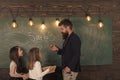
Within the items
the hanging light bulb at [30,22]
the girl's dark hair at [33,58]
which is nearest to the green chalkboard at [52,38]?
the hanging light bulb at [30,22]

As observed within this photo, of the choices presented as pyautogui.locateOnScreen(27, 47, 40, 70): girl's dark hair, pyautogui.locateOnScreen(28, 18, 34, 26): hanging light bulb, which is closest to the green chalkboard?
pyautogui.locateOnScreen(28, 18, 34, 26): hanging light bulb

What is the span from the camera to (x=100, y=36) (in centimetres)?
657

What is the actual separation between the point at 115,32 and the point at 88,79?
1.20 metres

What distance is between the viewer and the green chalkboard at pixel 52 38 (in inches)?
249

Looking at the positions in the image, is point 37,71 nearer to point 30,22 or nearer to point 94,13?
point 30,22

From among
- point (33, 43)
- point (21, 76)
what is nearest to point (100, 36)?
point (33, 43)

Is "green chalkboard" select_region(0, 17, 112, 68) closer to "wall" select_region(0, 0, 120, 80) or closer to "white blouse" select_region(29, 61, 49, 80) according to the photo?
"wall" select_region(0, 0, 120, 80)

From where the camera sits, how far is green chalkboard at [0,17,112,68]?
632 cm

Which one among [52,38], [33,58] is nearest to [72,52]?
[33,58]

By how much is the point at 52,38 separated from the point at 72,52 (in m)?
1.43

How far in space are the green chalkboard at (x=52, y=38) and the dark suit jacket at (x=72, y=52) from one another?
1.28 metres

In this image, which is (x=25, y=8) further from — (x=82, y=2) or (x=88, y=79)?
(x=88, y=79)

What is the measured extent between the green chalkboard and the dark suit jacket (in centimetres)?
128

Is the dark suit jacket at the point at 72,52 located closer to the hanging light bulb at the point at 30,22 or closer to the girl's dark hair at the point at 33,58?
the girl's dark hair at the point at 33,58
